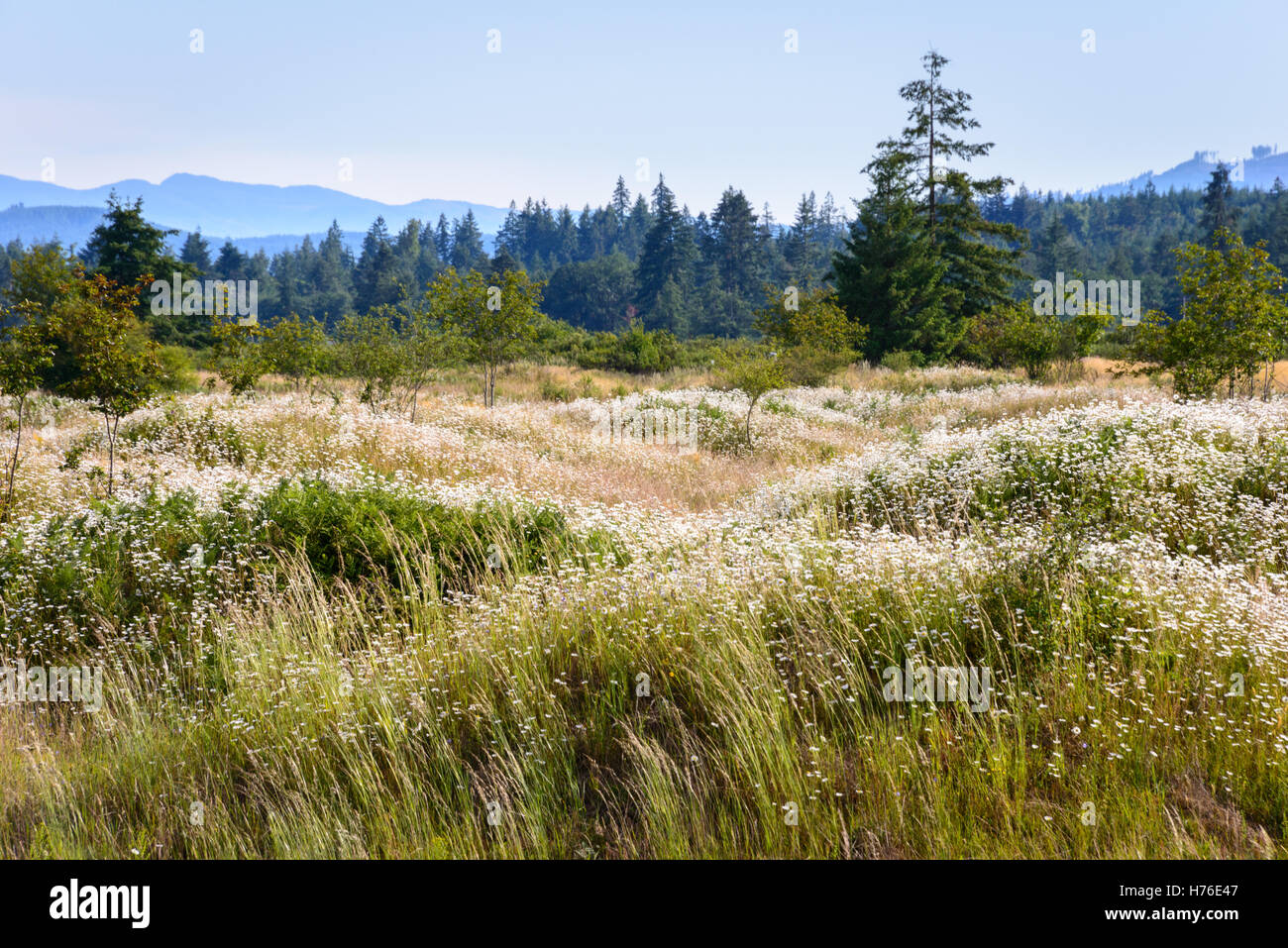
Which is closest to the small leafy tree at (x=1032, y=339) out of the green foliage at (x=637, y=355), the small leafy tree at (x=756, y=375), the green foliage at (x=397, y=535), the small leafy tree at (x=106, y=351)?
the small leafy tree at (x=756, y=375)

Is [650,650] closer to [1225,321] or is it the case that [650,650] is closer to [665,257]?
[1225,321]

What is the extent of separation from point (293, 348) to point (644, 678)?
68.4ft

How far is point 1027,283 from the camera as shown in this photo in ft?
288

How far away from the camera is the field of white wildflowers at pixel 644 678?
285 cm

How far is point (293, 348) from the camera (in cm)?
2125

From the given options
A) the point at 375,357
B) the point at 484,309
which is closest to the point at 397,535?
the point at 375,357

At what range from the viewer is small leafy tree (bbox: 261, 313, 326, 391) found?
2086cm

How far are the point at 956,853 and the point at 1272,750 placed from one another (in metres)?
1.55

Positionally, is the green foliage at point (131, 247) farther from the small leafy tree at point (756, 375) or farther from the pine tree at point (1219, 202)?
the pine tree at point (1219, 202)

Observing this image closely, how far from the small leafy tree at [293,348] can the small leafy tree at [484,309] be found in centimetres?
375

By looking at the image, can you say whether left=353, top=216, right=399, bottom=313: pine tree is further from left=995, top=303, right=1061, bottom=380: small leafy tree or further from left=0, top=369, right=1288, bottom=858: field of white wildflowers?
left=0, top=369, right=1288, bottom=858: field of white wildflowers
